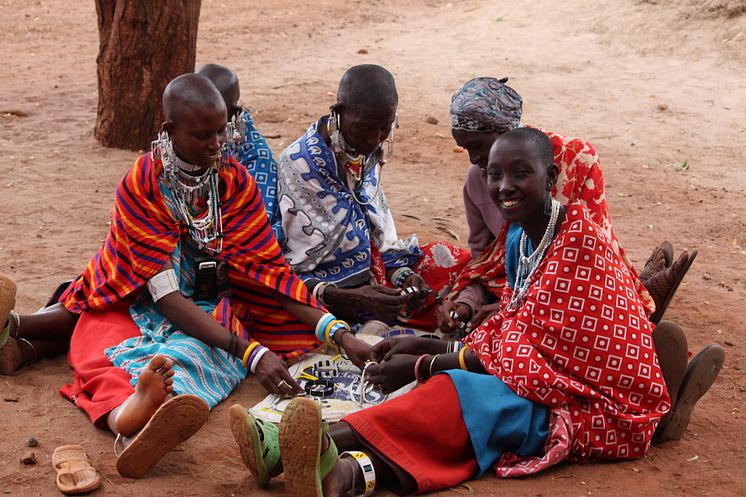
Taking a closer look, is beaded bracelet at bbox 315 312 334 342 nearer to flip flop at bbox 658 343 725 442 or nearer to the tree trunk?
flip flop at bbox 658 343 725 442

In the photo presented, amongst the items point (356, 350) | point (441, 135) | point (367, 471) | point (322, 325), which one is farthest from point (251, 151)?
point (441, 135)

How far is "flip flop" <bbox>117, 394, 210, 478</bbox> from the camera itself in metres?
3.12

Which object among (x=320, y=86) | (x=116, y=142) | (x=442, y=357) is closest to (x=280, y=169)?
(x=442, y=357)

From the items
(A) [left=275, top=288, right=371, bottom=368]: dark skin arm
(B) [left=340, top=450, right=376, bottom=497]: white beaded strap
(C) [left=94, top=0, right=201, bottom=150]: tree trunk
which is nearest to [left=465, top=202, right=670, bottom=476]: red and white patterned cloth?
(B) [left=340, top=450, right=376, bottom=497]: white beaded strap

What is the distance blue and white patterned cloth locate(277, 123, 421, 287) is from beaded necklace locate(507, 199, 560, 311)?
4.04 ft

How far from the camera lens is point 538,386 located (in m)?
3.34

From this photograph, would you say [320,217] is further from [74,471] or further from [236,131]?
[74,471]

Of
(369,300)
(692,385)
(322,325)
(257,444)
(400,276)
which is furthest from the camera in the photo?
(400,276)

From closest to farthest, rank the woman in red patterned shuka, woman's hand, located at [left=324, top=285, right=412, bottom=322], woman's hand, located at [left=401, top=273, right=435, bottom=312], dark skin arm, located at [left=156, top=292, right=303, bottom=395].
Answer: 1. the woman in red patterned shuka
2. dark skin arm, located at [left=156, top=292, right=303, bottom=395]
3. woman's hand, located at [left=324, top=285, right=412, bottom=322]
4. woman's hand, located at [left=401, top=273, right=435, bottom=312]

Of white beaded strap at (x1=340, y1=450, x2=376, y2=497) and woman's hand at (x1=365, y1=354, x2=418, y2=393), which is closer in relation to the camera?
white beaded strap at (x1=340, y1=450, x2=376, y2=497)

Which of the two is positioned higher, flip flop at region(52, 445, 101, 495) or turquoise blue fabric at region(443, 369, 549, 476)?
turquoise blue fabric at region(443, 369, 549, 476)

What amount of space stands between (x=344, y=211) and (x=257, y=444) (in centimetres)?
178

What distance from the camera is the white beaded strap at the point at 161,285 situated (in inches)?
157

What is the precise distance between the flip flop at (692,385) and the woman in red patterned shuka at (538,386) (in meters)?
0.24
